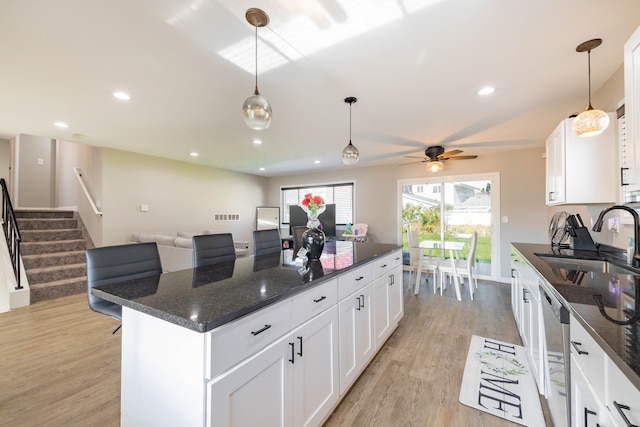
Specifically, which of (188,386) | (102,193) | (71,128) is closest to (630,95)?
(188,386)

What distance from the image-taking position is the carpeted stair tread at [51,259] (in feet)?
13.3

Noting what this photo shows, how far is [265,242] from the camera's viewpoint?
2920 millimetres

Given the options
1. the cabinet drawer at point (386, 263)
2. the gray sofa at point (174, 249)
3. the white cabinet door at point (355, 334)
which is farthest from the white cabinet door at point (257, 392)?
the gray sofa at point (174, 249)

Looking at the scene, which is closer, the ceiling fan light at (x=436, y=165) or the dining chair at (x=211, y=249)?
the dining chair at (x=211, y=249)

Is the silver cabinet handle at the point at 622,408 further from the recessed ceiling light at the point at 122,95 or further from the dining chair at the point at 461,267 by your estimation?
the recessed ceiling light at the point at 122,95

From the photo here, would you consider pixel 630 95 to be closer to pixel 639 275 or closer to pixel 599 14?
pixel 599 14

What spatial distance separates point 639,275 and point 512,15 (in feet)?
5.76

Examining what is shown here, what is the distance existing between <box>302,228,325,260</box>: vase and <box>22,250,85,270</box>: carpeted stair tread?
15.7 ft

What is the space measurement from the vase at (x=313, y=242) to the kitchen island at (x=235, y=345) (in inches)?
10.7

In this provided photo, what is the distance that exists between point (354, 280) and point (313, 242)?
43 cm

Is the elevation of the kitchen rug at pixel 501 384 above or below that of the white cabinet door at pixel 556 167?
below

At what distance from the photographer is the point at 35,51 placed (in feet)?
6.29

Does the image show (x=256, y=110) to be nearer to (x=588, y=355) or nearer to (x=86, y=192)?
(x=588, y=355)

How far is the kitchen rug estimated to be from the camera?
1695mm
